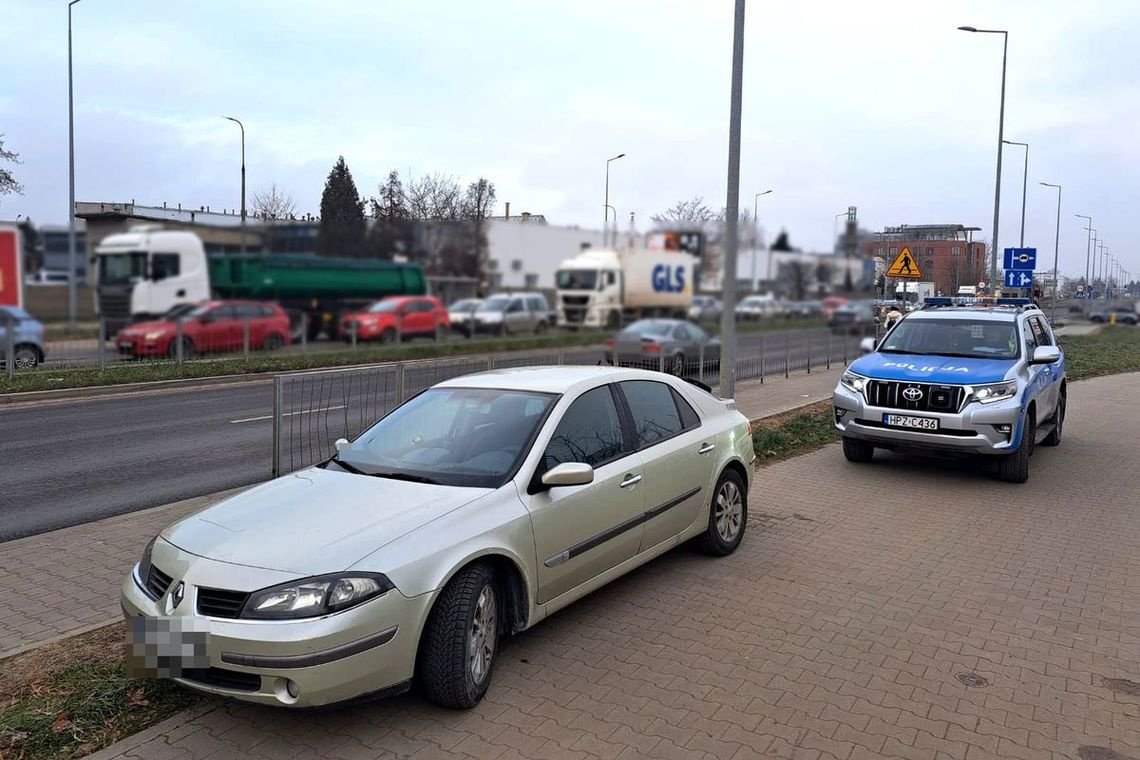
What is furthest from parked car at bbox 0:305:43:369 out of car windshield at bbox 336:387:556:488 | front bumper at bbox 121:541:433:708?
front bumper at bbox 121:541:433:708

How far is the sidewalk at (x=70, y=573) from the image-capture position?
183 inches

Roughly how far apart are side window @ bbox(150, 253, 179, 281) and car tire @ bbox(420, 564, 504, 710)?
543 cm

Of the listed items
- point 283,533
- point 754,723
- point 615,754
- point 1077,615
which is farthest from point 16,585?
point 1077,615

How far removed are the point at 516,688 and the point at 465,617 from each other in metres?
0.58

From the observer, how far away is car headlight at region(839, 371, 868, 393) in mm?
8914

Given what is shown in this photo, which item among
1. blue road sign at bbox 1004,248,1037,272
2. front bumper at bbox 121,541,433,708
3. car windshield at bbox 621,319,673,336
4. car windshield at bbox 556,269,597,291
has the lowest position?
front bumper at bbox 121,541,433,708

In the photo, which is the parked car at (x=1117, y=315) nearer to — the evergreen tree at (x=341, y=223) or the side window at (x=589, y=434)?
the evergreen tree at (x=341, y=223)

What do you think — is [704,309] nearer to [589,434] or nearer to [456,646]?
[589,434]

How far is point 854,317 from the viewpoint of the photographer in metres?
14.9

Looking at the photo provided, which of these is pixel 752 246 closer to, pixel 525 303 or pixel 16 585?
pixel 525 303

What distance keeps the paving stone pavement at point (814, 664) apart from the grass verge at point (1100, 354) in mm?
12746

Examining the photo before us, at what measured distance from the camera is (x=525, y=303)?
16141 mm

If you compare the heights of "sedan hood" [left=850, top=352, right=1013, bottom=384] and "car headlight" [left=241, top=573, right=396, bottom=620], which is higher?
"sedan hood" [left=850, top=352, right=1013, bottom=384]

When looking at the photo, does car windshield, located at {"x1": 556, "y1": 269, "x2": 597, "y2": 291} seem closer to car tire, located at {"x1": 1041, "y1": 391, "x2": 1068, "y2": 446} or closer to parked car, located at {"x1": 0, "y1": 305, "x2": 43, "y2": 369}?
parked car, located at {"x1": 0, "y1": 305, "x2": 43, "y2": 369}
